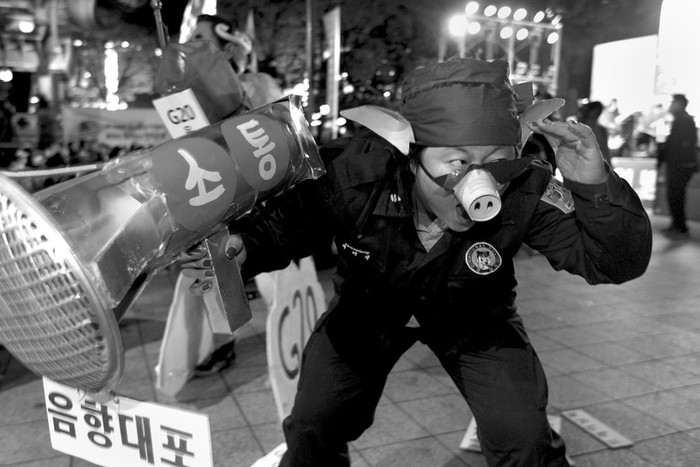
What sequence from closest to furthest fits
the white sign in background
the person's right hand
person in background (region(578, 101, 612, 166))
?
the person's right hand
the white sign in background
person in background (region(578, 101, 612, 166))

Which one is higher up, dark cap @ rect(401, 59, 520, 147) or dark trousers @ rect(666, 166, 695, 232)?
dark cap @ rect(401, 59, 520, 147)

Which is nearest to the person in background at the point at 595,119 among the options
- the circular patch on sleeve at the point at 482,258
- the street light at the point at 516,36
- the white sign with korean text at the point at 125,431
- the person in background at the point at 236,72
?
the street light at the point at 516,36

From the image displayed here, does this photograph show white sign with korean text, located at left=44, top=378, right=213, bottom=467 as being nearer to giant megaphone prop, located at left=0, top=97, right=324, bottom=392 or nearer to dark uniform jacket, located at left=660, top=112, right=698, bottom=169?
giant megaphone prop, located at left=0, top=97, right=324, bottom=392

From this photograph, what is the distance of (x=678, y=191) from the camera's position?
9570 millimetres

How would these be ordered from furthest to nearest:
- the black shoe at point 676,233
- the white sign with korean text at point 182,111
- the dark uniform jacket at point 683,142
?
the black shoe at point 676,233, the dark uniform jacket at point 683,142, the white sign with korean text at point 182,111

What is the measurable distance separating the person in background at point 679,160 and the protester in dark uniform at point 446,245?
863 centimetres

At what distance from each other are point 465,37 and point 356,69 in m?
2.88

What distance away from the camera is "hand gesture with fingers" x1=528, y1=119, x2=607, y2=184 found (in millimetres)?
1816

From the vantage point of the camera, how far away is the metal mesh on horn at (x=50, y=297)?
1.07 m

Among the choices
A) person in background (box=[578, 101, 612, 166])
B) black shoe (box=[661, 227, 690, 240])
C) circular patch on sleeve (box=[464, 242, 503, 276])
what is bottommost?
black shoe (box=[661, 227, 690, 240])

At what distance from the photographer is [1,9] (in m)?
12.0

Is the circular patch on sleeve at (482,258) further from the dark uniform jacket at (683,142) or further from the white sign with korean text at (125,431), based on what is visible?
the dark uniform jacket at (683,142)

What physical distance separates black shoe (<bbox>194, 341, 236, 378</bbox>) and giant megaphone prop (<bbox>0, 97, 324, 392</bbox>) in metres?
2.56

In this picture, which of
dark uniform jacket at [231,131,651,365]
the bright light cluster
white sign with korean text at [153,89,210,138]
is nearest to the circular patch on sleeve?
dark uniform jacket at [231,131,651,365]
